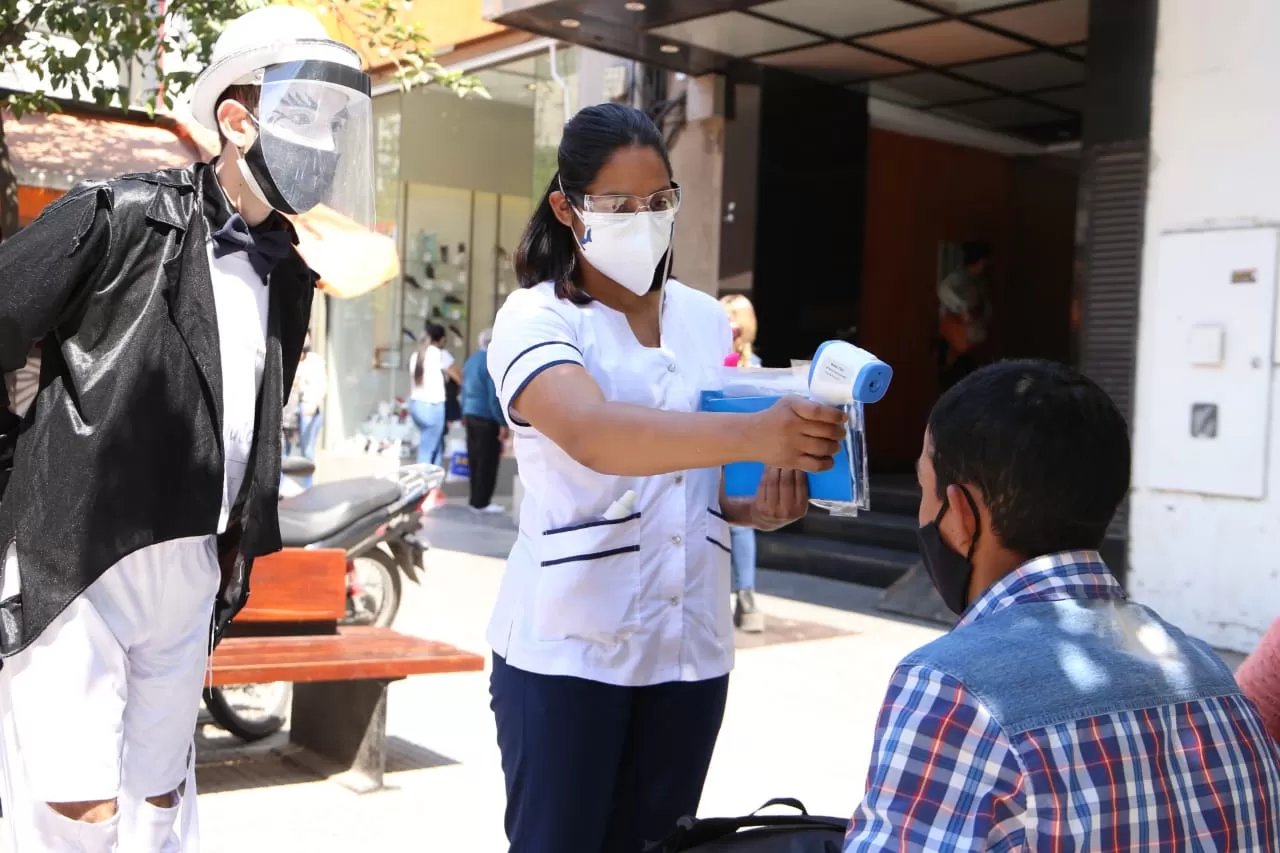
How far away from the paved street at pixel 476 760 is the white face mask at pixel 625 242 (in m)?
2.76

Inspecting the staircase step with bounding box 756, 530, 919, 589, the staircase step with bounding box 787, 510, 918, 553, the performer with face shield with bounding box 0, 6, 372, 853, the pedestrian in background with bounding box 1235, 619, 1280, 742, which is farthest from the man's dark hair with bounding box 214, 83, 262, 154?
the staircase step with bounding box 787, 510, 918, 553

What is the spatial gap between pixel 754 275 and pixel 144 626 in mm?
8957

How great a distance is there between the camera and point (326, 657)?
501 centimetres

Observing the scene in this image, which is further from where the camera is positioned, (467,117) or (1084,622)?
(467,117)

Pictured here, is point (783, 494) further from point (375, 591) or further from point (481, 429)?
point (481, 429)

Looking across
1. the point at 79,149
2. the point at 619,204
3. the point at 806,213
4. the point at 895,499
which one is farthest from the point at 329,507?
the point at 806,213

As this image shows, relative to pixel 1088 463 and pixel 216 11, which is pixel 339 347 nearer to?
pixel 216 11

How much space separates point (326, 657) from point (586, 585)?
297cm

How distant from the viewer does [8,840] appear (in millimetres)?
2613

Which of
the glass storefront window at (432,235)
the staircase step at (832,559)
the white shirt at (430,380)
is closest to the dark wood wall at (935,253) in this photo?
the staircase step at (832,559)

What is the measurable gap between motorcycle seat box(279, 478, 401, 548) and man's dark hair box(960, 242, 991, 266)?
30.3 feet

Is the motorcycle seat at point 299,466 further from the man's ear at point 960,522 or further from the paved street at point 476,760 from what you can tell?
the man's ear at point 960,522

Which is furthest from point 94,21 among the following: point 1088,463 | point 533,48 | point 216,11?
point 533,48

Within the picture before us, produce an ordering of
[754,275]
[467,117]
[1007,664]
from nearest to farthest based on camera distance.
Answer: [1007,664]
[754,275]
[467,117]
